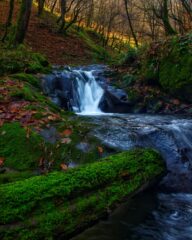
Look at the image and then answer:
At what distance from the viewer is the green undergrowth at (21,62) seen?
1202 cm

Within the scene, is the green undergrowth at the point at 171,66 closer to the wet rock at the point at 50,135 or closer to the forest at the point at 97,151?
the forest at the point at 97,151

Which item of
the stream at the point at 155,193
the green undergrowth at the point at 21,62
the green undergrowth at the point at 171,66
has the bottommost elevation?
the stream at the point at 155,193

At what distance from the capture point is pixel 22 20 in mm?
15172

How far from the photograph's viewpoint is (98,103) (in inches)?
526

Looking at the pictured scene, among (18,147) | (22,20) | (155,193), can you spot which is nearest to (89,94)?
(22,20)

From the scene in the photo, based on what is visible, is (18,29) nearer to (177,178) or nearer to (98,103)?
(98,103)

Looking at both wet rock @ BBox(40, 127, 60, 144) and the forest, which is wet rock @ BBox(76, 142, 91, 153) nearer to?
the forest

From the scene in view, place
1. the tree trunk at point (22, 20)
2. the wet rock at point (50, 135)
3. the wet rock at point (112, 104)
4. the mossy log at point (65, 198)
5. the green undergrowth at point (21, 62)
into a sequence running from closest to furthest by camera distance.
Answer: the mossy log at point (65, 198), the wet rock at point (50, 135), the green undergrowth at point (21, 62), the wet rock at point (112, 104), the tree trunk at point (22, 20)

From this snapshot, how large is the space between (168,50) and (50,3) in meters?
28.8

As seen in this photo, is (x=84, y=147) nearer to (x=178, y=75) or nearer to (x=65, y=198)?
(x=65, y=198)

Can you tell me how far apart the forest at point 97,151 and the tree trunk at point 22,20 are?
0.05m

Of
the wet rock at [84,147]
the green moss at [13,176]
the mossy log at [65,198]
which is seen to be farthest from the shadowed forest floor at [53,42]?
the mossy log at [65,198]

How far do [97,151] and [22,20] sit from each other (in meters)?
9.76

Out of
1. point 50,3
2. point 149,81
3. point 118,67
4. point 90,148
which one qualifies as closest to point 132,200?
point 90,148
